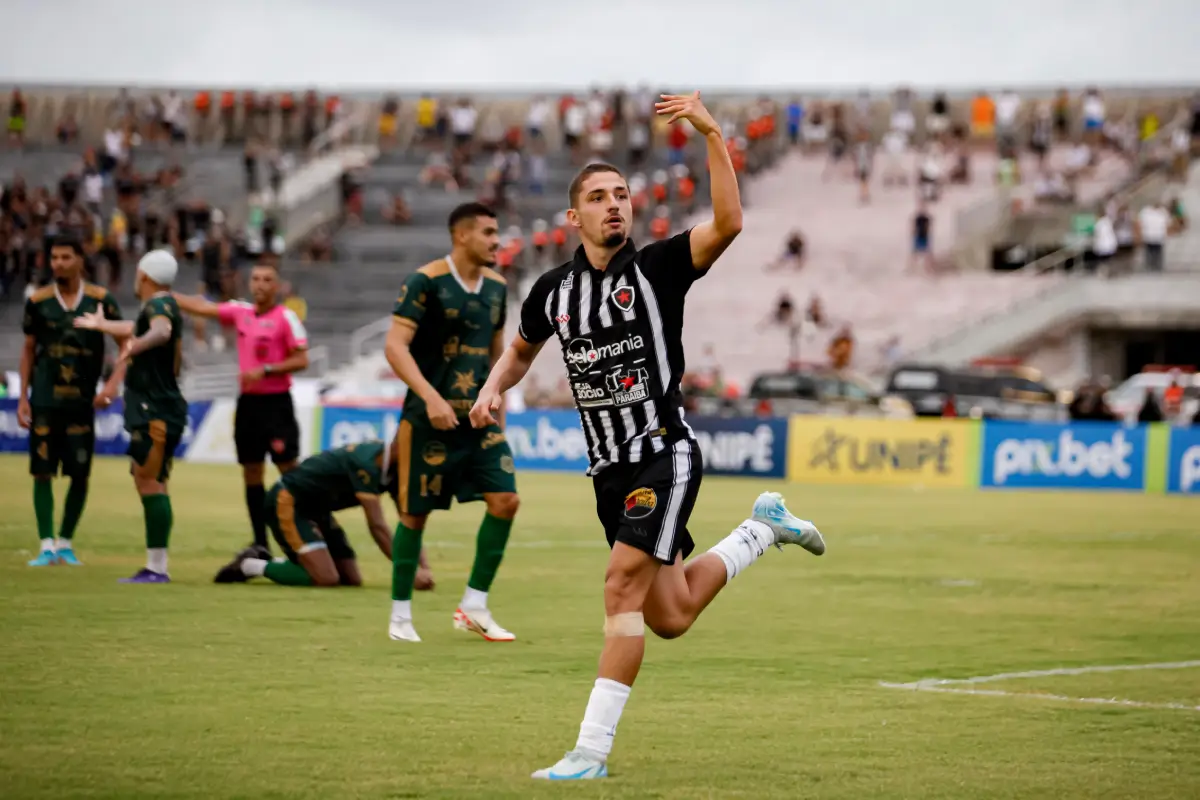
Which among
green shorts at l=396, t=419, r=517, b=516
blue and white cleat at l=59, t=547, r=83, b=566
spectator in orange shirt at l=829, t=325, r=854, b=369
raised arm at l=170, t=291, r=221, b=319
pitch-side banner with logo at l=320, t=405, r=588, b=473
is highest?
raised arm at l=170, t=291, r=221, b=319

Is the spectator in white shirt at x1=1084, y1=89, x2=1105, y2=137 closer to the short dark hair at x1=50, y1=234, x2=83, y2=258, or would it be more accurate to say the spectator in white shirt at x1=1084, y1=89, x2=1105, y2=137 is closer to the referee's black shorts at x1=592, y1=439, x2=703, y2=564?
the short dark hair at x1=50, y1=234, x2=83, y2=258

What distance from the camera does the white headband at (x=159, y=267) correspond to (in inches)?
514

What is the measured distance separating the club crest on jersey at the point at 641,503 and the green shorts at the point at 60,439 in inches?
304

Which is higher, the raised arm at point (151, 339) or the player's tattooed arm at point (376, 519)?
the raised arm at point (151, 339)

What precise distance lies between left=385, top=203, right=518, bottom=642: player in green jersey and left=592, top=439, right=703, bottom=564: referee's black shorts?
10.0 ft

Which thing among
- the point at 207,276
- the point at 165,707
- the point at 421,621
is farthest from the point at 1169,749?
the point at 207,276

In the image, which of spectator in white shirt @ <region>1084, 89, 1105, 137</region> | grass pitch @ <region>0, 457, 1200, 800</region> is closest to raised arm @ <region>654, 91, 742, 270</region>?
grass pitch @ <region>0, 457, 1200, 800</region>

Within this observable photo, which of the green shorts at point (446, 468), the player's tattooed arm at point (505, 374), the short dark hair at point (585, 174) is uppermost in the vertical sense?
the short dark hair at point (585, 174)

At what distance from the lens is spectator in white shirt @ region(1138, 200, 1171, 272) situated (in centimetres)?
4325

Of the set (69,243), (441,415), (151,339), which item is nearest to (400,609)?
(441,415)

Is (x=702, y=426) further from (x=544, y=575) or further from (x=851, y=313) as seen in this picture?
(x=544, y=575)

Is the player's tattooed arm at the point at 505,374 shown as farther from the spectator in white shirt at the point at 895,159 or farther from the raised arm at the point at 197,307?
the spectator in white shirt at the point at 895,159

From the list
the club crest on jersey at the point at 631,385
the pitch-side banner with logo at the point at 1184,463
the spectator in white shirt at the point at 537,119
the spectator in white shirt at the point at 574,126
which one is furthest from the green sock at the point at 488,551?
the spectator in white shirt at the point at 537,119

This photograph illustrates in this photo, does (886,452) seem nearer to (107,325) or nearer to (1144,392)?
(1144,392)
